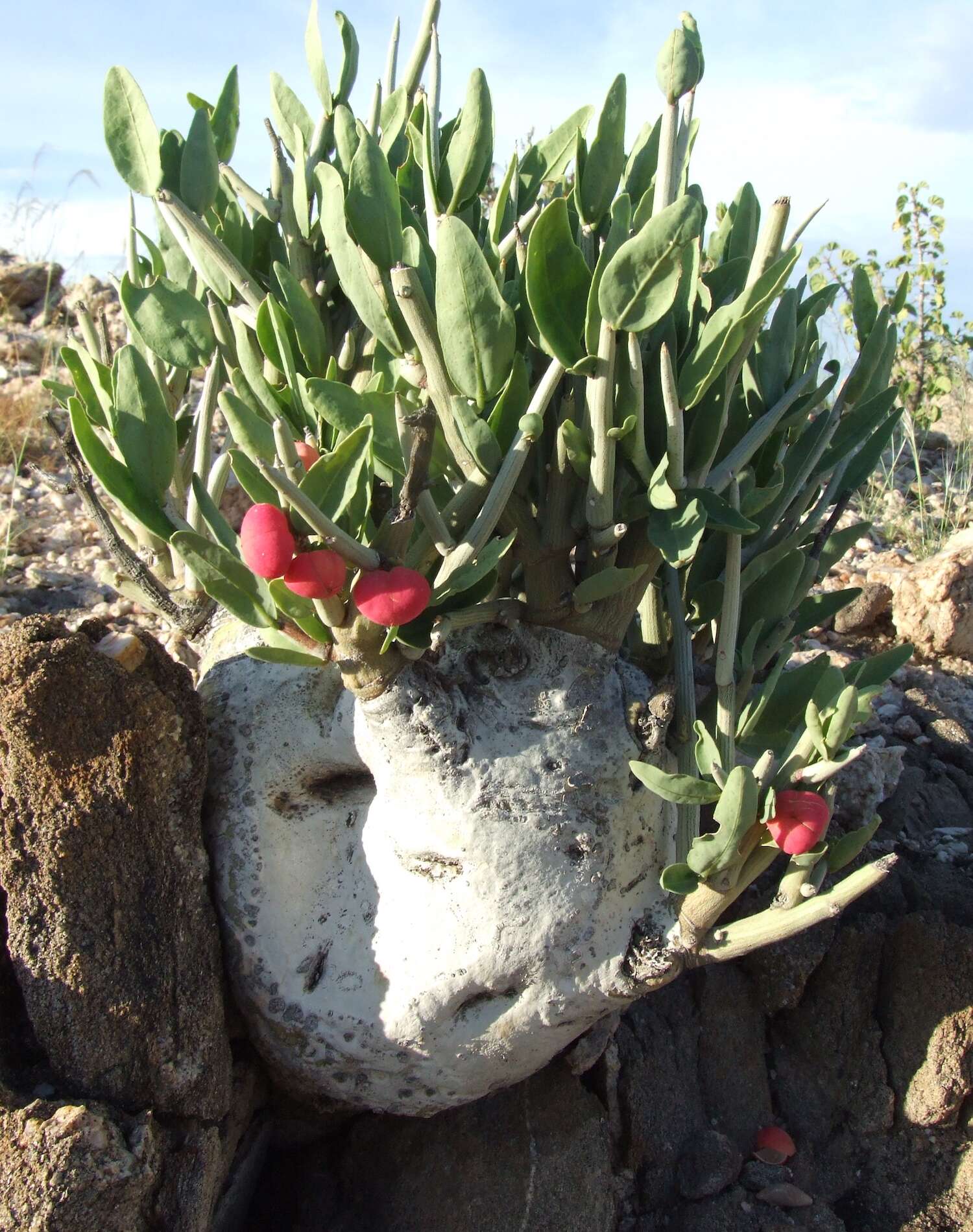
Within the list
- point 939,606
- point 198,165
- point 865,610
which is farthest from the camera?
point 865,610

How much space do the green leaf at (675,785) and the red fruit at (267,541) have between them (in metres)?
0.60

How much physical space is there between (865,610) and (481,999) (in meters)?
2.11

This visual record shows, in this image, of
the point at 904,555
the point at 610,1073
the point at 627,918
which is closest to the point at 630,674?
the point at 627,918

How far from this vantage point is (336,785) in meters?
1.95

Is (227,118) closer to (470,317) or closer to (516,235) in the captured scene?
(516,235)

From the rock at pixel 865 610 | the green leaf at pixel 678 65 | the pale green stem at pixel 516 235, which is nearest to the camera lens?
the green leaf at pixel 678 65

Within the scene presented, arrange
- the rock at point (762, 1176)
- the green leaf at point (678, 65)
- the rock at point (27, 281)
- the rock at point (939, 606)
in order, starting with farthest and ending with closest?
the rock at point (27, 281) < the rock at point (939, 606) < the rock at point (762, 1176) < the green leaf at point (678, 65)

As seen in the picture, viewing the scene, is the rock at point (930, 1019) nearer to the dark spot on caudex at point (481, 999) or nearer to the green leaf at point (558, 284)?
the dark spot on caudex at point (481, 999)

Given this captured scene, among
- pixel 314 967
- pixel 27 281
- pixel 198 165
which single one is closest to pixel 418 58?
pixel 198 165

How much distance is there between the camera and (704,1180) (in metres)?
2.00

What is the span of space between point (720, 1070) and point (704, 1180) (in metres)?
0.26

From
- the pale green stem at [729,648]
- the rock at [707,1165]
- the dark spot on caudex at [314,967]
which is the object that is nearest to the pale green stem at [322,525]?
the pale green stem at [729,648]

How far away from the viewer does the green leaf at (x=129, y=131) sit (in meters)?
1.56

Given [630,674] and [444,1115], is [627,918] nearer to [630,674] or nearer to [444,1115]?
[630,674]
